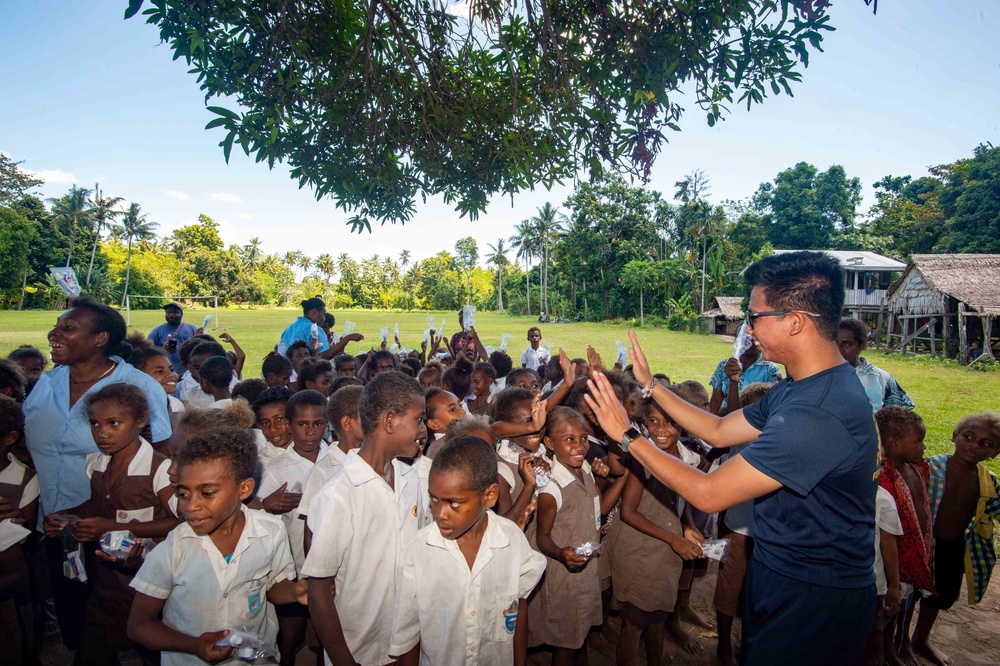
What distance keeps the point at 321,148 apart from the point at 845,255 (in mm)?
37958

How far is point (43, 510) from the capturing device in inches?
110

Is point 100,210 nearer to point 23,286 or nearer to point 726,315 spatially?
point 23,286

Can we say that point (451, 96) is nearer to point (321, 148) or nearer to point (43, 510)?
point (321, 148)

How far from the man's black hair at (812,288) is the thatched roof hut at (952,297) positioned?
883 inches

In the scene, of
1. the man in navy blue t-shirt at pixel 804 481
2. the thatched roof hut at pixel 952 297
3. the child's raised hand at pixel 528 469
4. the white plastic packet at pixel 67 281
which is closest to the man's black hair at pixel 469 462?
the child's raised hand at pixel 528 469

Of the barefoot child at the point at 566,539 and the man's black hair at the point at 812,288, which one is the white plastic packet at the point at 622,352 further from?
the man's black hair at the point at 812,288

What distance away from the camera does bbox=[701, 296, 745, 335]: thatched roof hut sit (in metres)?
32.8

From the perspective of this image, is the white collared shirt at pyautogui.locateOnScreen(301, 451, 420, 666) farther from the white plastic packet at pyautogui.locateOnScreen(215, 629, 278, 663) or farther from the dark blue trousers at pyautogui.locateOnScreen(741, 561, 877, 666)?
the dark blue trousers at pyautogui.locateOnScreen(741, 561, 877, 666)

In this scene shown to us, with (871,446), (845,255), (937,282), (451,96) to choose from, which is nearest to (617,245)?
(845,255)

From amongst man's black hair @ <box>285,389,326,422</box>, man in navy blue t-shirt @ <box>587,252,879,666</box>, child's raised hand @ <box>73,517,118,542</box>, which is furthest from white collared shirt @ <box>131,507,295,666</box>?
man in navy blue t-shirt @ <box>587,252,879,666</box>

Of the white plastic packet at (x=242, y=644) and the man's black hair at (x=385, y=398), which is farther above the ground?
the man's black hair at (x=385, y=398)

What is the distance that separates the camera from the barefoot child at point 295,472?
2.88 metres

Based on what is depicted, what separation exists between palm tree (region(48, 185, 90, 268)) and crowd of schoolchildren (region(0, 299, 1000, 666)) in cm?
5901

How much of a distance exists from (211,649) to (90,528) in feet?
3.11
